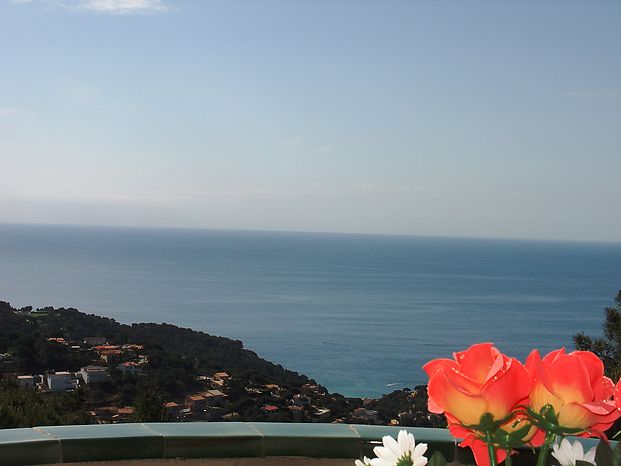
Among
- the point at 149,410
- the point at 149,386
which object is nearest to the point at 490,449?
the point at 149,410

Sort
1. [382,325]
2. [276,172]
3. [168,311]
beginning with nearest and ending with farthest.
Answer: [382,325], [168,311], [276,172]

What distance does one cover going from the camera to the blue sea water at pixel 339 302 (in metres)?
30.2

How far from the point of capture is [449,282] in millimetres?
60375

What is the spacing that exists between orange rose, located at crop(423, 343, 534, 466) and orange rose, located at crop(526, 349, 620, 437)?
0.05 feet

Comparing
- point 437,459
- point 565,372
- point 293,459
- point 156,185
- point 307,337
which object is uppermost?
point 156,185

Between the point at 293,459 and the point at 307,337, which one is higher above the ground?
the point at 293,459

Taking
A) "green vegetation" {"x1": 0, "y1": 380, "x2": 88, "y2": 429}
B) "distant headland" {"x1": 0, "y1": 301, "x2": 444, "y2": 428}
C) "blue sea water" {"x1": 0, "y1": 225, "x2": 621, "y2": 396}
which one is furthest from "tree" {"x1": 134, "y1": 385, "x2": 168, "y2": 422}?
"blue sea water" {"x1": 0, "y1": 225, "x2": 621, "y2": 396}

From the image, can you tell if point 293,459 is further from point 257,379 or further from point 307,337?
point 307,337

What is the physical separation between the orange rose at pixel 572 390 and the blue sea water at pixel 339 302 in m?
21.7

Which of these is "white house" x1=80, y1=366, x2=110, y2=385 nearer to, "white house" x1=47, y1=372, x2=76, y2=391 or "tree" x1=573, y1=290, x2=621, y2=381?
"white house" x1=47, y1=372, x2=76, y2=391

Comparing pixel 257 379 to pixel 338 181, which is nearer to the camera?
pixel 257 379

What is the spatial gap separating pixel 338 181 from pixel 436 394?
5828 cm

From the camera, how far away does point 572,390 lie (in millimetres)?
677

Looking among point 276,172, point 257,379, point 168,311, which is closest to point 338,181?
point 276,172
